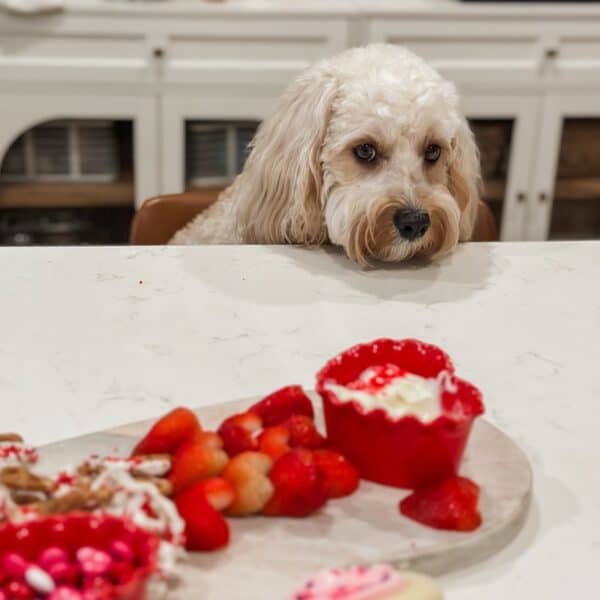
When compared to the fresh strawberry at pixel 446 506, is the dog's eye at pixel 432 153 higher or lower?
higher

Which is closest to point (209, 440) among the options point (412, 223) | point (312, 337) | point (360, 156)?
point (312, 337)

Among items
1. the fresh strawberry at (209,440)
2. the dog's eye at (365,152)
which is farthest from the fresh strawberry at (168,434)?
the dog's eye at (365,152)

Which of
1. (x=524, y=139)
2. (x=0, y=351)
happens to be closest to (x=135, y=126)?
(x=524, y=139)

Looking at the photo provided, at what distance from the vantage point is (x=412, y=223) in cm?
154

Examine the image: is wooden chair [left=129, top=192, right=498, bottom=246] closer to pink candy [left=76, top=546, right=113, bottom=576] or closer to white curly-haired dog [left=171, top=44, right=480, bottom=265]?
white curly-haired dog [left=171, top=44, right=480, bottom=265]

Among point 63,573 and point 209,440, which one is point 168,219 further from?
point 63,573

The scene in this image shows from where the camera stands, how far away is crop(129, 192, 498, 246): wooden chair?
6.40ft

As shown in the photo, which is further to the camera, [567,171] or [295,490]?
[567,171]

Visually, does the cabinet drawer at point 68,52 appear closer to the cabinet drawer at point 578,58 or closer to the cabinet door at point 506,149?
the cabinet door at point 506,149

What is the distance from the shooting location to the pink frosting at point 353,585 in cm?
67

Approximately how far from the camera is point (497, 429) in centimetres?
97

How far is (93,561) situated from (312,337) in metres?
0.58

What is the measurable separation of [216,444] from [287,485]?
0.08 m

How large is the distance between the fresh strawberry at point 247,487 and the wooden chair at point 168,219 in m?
1.18
